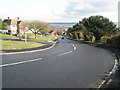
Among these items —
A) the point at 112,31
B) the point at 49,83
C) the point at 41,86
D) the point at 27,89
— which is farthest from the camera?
the point at 112,31

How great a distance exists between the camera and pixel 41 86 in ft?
16.3

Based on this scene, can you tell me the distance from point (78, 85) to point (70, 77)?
97 centimetres

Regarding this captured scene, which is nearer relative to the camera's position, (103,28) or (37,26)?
(103,28)

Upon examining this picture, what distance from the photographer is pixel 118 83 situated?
5.31m

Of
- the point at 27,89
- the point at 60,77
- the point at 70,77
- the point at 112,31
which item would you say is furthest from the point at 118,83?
the point at 112,31

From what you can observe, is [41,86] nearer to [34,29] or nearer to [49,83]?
[49,83]

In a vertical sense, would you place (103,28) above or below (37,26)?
below

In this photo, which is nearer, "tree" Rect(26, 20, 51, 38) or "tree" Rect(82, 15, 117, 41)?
"tree" Rect(82, 15, 117, 41)

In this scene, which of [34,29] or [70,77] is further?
[34,29]

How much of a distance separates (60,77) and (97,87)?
5.77 ft

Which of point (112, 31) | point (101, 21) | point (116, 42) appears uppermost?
point (101, 21)

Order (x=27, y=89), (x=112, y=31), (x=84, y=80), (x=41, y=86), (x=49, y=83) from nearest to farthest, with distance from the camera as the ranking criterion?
(x=27, y=89), (x=41, y=86), (x=49, y=83), (x=84, y=80), (x=112, y=31)

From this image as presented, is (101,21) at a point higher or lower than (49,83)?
higher

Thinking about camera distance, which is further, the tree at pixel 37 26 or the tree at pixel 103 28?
the tree at pixel 37 26
